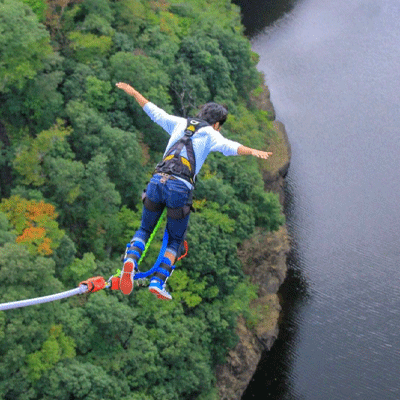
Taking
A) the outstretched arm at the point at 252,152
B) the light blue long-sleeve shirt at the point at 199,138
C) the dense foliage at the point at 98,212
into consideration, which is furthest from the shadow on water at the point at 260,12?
the outstretched arm at the point at 252,152

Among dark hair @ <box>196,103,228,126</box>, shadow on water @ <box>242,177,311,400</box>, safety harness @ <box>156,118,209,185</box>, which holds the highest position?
dark hair @ <box>196,103,228,126</box>

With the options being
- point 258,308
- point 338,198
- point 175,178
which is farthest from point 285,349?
point 175,178

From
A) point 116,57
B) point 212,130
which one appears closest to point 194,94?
point 116,57

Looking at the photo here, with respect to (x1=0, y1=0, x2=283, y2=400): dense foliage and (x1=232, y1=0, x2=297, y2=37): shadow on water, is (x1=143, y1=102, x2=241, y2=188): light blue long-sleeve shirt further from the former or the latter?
(x1=232, y1=0, x2=297, y2=37): shadow on water

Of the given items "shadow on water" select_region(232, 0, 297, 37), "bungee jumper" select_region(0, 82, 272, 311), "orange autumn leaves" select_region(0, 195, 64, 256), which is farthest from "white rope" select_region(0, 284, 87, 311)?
"shadow on water" select_region(232, 0, 297, 37)

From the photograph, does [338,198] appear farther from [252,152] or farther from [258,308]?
[252,152]

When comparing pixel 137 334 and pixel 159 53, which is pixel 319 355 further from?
pixel 159 53
